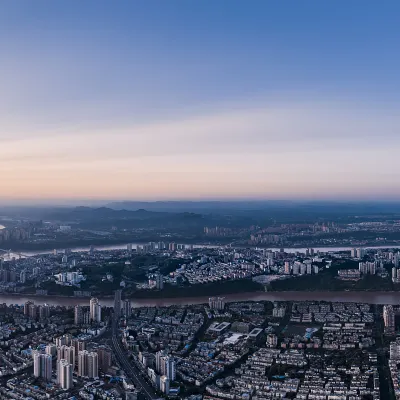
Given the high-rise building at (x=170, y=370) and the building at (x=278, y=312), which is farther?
the building at (x=278, y=312)

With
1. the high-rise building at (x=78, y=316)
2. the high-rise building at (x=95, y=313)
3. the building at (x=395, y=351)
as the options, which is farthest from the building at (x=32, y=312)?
the building at (x=395, y=351)

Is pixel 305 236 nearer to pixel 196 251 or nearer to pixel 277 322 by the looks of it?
pixel 196 251

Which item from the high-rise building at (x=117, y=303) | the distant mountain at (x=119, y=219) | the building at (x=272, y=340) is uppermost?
the distant mountain at (x=119, y=219)

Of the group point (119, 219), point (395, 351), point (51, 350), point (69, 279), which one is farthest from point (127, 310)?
point (119, 219)

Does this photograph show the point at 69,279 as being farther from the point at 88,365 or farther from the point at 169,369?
the point at 169,369

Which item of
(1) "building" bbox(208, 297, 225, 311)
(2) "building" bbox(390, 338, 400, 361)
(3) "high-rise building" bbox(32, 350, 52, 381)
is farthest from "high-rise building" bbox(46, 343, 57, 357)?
(2) "building" bbox(390, 338, 400, 361)

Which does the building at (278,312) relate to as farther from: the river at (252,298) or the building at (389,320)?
the building at (389,320)

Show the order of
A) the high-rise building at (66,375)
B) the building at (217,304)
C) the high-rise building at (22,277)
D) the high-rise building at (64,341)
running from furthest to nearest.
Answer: the high-rise building at (22,277), the building at (217,304), the high-rise building at (64,341), the high-rise building at (66,375)

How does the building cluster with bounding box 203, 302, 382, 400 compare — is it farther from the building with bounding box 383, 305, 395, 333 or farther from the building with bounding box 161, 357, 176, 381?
the building with bounding box 161, 357, 176, 381
